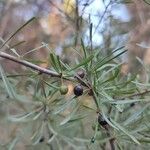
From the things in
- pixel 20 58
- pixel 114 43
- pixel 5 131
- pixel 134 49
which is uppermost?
pixel 20 58

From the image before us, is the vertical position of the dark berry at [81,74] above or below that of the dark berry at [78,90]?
above

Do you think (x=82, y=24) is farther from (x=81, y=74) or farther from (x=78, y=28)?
(x=81, y=74)

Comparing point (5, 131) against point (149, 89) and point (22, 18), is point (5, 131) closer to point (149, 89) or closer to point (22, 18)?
point (22, 18)

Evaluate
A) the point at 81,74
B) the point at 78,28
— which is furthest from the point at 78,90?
the point at 78,28

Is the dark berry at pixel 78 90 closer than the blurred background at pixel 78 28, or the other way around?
the dark berry at pixel 78 90

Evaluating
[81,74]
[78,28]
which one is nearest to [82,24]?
[78,28]

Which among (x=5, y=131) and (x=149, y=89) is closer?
(x=149, y=89)

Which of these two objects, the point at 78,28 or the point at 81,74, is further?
the point at 78,28

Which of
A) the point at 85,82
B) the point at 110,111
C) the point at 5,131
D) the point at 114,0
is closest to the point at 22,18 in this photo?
the point at 5,131

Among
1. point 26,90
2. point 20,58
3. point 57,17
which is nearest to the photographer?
point 20,58
